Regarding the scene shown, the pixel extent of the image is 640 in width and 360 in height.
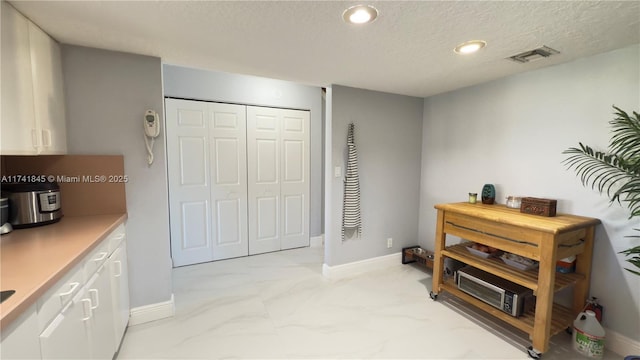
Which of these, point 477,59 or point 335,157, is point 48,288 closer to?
point 335,157

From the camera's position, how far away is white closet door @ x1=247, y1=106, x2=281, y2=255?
11.5 ft

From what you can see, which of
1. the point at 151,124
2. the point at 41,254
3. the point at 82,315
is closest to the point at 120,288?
the point at 82,315

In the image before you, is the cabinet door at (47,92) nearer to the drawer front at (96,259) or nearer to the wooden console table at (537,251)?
the drawer front at (96,259)

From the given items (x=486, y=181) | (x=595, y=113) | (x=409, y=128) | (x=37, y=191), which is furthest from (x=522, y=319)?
(x=37, y=191)

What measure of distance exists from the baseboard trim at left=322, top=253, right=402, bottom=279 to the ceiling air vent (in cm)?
231

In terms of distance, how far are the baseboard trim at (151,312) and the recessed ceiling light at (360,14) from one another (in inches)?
96.2

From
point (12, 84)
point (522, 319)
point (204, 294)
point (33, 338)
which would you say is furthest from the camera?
point (204, 294)

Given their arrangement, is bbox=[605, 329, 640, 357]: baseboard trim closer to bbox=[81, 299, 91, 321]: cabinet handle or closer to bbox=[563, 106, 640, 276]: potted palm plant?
bbox=[563, 106, 640, 276]: potted palm plant

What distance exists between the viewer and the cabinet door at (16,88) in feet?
4.16

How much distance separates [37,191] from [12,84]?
2.11 ft

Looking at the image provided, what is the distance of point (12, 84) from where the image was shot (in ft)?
4.32

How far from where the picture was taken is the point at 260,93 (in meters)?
3.48

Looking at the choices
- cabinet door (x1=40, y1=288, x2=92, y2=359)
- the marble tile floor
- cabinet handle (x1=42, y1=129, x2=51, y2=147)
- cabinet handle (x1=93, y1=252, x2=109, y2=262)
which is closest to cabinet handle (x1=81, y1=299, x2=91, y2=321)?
cabinet door (x1=40, y1=288, x2=92, y2=359)

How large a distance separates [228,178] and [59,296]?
2.38 m
